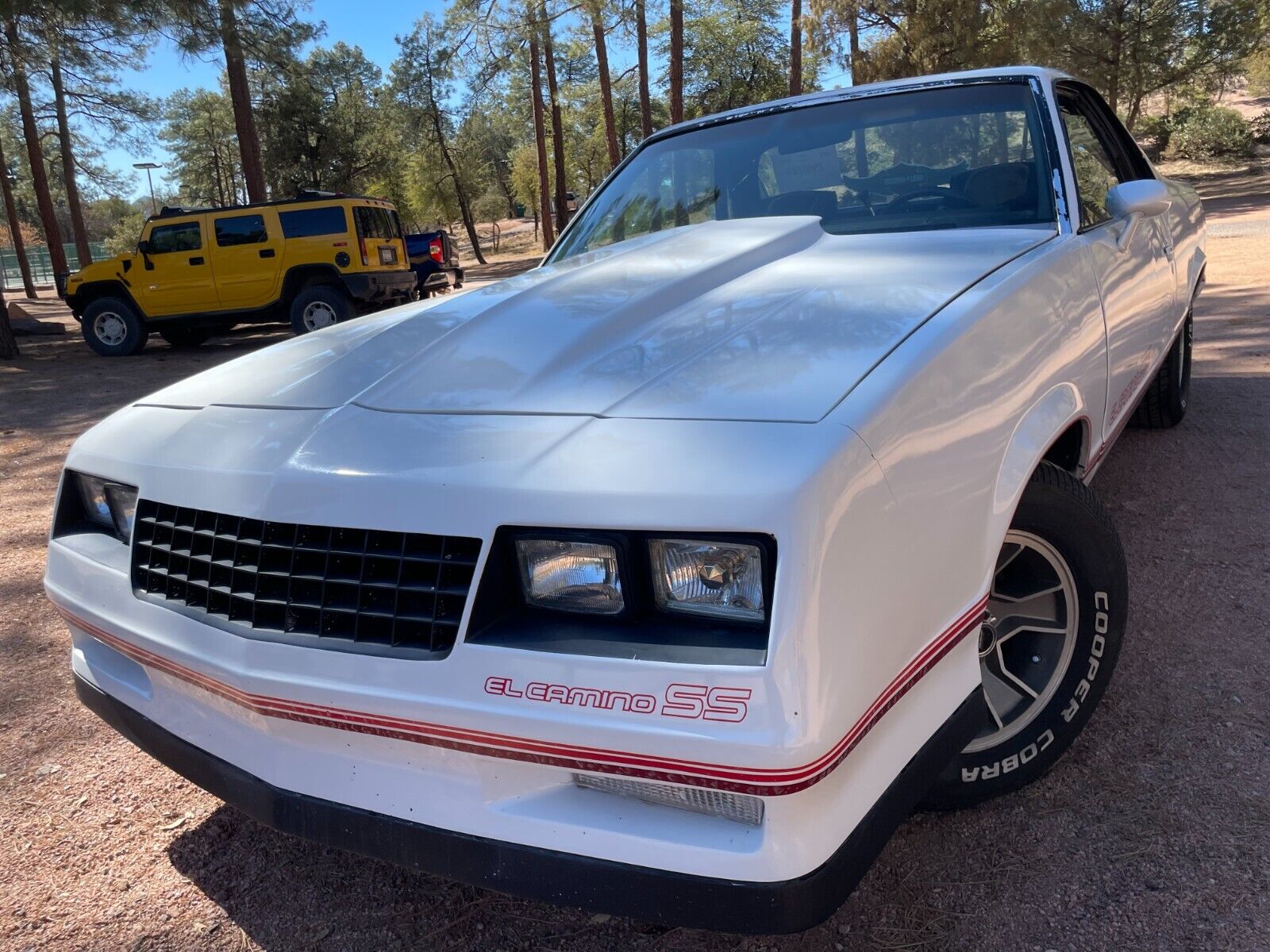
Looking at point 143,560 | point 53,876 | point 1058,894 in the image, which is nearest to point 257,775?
point 143,560

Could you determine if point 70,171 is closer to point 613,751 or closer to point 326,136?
point 326,136

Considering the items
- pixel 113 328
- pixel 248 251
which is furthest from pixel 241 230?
pixel 113 328

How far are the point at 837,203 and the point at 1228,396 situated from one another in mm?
3676

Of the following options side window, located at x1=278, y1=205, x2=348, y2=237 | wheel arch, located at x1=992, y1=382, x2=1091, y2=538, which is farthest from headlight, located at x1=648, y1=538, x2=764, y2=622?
side window, located at x1=278, y1=205, x2=348, y2=237

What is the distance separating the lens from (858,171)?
303cm

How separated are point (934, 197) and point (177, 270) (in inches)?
481

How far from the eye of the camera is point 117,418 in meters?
2.15

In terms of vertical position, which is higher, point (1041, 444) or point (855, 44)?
point (855, 44)

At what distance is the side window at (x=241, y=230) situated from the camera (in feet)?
40.9

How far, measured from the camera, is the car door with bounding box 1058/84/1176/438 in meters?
2.63

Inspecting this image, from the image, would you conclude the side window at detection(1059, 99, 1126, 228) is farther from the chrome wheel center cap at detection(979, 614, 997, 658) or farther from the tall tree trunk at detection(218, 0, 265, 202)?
the tall tree trunk at detection(218, 0, 265, 202)

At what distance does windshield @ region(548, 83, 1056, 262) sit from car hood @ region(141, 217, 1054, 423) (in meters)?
0.25

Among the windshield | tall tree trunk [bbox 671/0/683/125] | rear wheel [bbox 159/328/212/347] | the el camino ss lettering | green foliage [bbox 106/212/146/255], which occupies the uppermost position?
tall tree trunk [bbox 671/0/683/125]

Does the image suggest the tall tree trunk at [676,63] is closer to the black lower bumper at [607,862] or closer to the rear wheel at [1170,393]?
the rear wheel at [1170,393]
